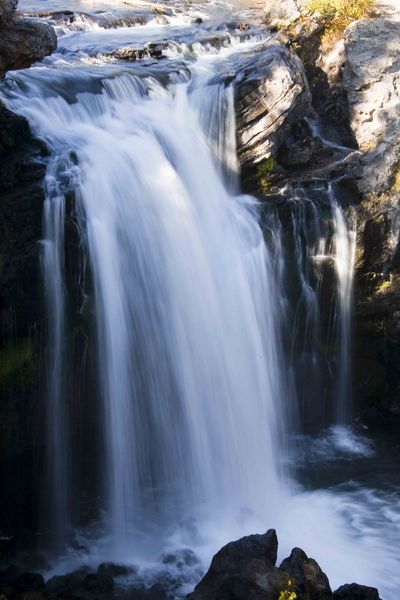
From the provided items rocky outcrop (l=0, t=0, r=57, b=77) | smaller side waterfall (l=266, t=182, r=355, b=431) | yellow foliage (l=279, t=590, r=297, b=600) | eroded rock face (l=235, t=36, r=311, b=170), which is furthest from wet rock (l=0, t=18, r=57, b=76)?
yellow foliage (l=279, t=590, r=297, b=600)

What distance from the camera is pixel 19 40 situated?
7.37m

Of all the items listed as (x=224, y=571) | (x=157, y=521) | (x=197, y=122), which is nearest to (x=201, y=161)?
(x=197, y=122)

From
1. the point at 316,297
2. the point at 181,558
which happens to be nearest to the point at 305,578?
the point at 181,558

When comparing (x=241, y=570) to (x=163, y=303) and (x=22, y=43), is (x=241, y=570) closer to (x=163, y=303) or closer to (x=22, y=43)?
(x=163, y=303)

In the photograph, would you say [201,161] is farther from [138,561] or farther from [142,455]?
[138,561]

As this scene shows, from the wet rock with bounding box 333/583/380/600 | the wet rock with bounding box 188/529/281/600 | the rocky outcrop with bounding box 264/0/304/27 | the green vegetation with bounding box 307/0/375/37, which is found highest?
the rocky outcrop with bounding box 264/0/304/27

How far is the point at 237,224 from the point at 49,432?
3.88 m

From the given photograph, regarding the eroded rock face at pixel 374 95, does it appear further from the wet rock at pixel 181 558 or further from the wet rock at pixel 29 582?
the wet rock at pixel 29 582

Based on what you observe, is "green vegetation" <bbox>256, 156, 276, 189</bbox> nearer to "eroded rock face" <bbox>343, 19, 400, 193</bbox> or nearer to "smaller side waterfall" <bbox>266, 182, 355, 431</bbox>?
"smaller side waterfall" <bbox>266, 182, 355, 431</bbox>

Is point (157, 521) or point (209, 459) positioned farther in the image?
point (209, 459)

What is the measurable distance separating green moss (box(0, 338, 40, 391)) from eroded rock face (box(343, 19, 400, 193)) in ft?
19.4

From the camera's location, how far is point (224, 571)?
6047mm

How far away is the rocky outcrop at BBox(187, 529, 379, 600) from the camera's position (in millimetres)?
5652

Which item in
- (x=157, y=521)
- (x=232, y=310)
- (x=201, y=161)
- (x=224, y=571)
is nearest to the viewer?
(x=224, y=571)
